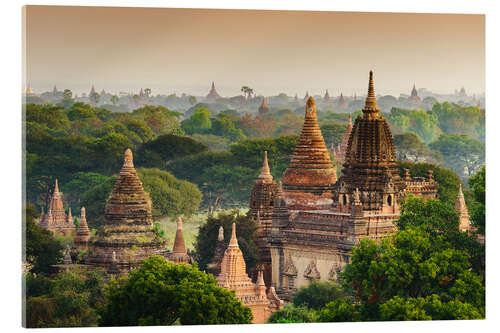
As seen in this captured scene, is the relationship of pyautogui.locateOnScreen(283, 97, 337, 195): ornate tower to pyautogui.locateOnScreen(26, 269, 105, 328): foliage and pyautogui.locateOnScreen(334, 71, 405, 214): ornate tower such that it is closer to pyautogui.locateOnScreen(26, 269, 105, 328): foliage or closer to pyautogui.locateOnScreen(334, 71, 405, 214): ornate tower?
pyautogui.locateOnScreen(334, 71, 405, 214): ornate tower

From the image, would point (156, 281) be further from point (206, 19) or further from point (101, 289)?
point (206, 19)

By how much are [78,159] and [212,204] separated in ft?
17.0

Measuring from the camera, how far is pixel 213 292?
1495 inches

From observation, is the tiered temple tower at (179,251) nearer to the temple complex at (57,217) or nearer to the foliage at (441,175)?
the temple complex at (57,217)

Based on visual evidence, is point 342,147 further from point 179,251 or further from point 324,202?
point 179,251

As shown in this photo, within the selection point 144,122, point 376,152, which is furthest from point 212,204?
point 376,152

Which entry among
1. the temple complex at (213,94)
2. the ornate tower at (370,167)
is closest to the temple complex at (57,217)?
the temple complex at (213,94)

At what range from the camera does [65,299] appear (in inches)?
1577

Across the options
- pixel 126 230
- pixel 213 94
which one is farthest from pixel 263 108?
pixel 126 230

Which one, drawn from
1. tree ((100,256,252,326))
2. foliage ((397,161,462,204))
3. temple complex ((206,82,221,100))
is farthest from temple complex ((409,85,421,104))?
tree ((100,256,252,326))

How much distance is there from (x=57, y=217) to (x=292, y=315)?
48.4 ft

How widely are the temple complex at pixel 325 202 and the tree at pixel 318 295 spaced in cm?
118

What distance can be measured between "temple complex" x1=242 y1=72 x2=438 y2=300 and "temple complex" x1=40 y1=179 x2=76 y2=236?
5.87m

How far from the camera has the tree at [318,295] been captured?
42547 millimetres
